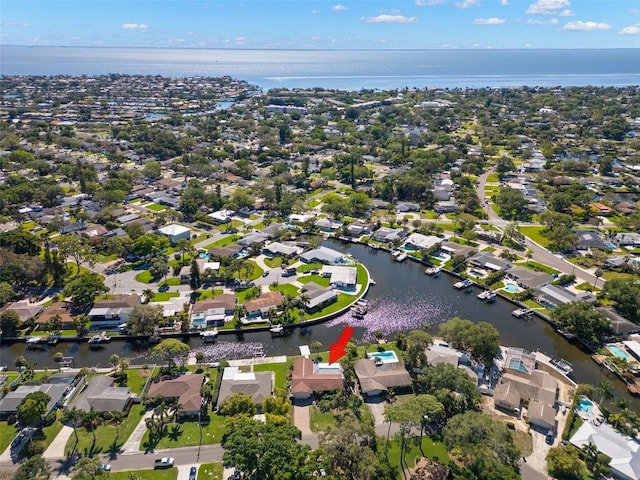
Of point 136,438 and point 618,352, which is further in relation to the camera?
point 618,352

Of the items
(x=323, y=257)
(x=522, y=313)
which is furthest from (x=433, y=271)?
(x=323, y=257)

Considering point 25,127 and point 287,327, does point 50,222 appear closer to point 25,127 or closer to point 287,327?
point 287,327

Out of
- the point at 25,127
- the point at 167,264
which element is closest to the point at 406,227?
the point at 167,264

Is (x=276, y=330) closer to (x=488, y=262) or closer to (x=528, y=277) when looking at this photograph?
(x=488, y=262)

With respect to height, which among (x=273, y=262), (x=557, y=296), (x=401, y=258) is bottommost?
(x=401, y=258)

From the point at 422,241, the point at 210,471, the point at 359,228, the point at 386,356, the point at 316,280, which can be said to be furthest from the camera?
the point at 359,228

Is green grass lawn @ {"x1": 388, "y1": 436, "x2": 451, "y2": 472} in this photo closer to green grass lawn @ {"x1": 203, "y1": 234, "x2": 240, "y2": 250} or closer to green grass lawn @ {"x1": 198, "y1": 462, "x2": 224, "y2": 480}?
green grass lawn @ {"x1": 198, "y1": 462, "x2": 224, "y2": 480}

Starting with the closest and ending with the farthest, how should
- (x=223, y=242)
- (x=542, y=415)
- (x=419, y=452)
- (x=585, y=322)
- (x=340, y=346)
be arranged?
(x=419, y=452), (x=542, y=415), (x=340, y=346), (x=585, y=322), (x=223, y=242)

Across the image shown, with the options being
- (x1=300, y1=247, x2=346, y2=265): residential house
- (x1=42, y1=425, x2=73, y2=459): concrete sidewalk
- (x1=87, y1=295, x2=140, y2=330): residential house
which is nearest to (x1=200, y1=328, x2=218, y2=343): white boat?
(x1=87, y1=295, x2=140, y2=330): residential house
